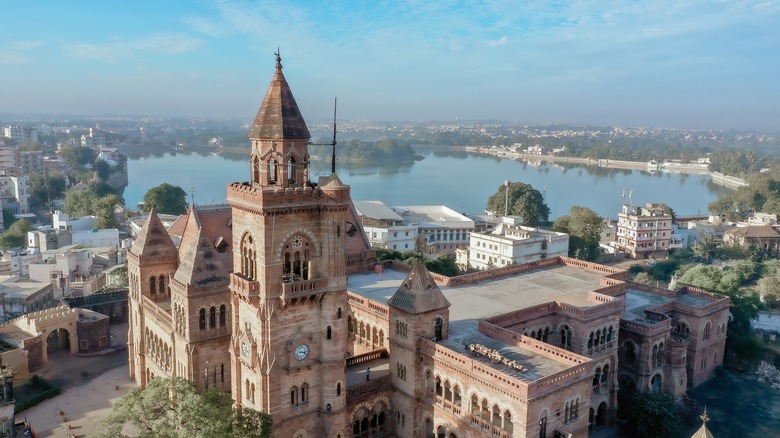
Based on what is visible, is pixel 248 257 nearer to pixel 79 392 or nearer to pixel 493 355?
pixel 493 355

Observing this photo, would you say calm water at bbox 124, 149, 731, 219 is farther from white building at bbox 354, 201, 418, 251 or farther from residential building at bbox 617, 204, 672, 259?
white building at bbox 354, 201, 418, 251

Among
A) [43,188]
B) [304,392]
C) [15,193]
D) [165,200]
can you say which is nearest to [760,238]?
[304,392]

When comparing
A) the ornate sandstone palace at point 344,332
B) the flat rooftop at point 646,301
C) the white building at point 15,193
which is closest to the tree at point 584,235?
the flat rooftop at point 646,301

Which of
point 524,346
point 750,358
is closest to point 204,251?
point 524,346

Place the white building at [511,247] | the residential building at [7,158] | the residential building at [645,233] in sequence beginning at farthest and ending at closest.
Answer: the residential building at [7,158]
the residential building at [645,233]
the white building at [511,247]

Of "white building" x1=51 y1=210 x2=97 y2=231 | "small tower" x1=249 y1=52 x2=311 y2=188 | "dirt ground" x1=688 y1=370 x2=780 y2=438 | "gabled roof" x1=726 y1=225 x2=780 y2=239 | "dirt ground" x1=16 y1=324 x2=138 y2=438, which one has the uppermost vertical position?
"small tower" x1=249 y1=52 x2=311 y2=188

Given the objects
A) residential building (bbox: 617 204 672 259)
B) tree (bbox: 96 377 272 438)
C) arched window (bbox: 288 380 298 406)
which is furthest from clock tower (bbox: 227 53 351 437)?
residential building (bbox: 617 204 672 259)

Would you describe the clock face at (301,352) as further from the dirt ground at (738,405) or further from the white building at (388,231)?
the white building at (388,231)
